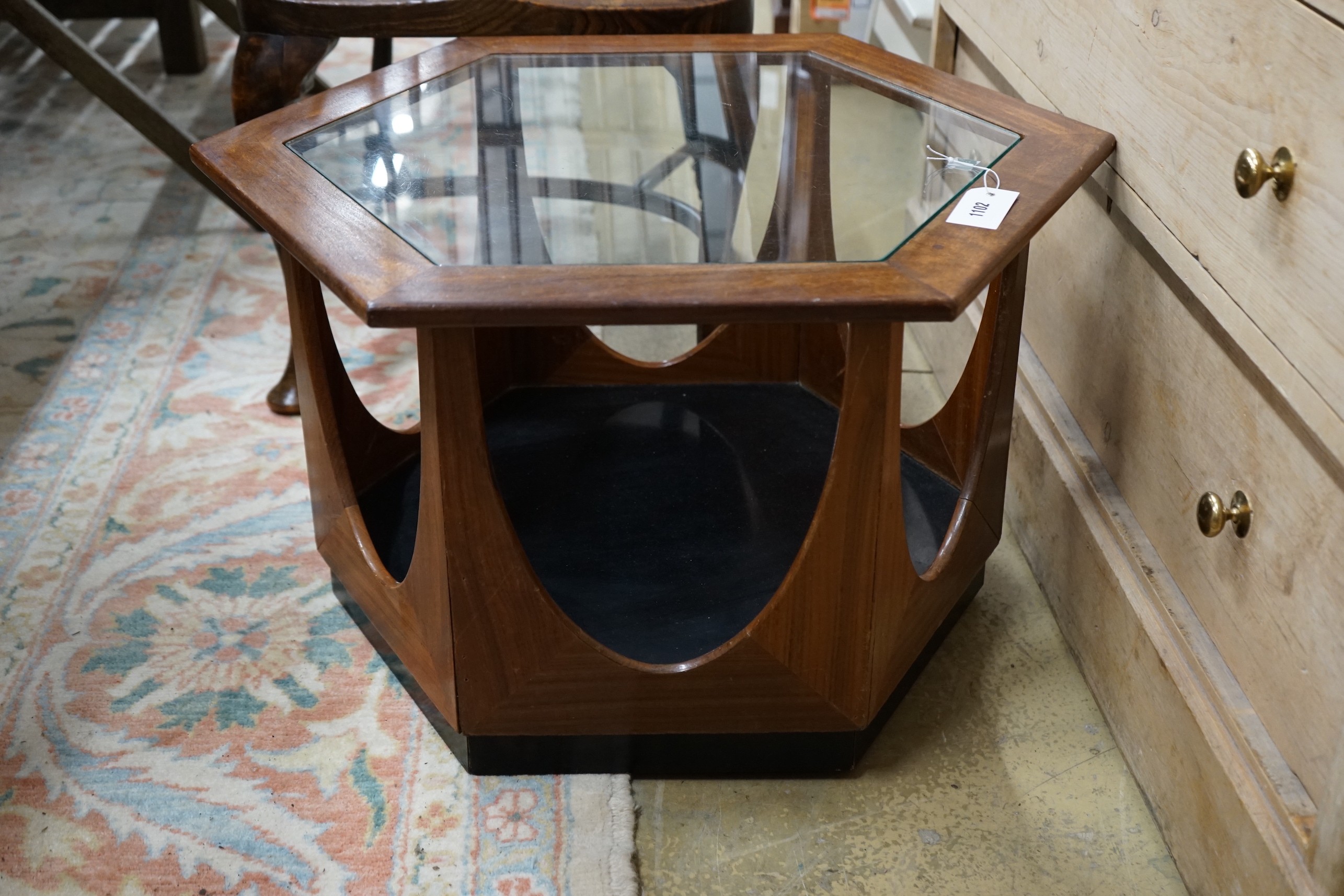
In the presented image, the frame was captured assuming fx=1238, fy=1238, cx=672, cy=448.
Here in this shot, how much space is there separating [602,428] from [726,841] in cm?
55

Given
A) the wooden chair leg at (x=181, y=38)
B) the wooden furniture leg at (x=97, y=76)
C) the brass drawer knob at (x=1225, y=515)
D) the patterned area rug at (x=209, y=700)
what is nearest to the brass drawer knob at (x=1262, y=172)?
the brass drawer knob at (x=1225, y=515)

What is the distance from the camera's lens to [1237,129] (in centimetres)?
97

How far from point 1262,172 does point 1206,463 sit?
28cm

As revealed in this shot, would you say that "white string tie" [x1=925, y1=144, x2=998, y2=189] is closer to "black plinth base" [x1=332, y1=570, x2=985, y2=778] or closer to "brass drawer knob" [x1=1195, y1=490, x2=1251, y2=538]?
"brass drawer knob" [x1=1195, y1=490, x2=1251, y2=538]

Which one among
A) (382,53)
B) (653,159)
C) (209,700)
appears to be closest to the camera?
(653,159)

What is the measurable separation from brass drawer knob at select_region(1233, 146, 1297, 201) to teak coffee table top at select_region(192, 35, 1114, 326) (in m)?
0.14

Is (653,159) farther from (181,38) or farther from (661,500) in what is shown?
(181,38)

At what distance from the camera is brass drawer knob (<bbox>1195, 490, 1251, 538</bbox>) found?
1006mm

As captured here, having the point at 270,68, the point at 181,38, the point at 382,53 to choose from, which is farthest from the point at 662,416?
the point at 181,38

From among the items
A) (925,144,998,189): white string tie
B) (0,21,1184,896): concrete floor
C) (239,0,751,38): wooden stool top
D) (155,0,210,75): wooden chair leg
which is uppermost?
(239,0,751,38): wooden stool top

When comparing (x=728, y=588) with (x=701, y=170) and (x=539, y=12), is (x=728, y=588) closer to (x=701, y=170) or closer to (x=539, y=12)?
(x=701, y=170)

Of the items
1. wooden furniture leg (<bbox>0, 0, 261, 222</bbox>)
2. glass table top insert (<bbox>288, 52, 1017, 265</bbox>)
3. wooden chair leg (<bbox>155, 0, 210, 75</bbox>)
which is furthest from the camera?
wooden chair leg (<bbox>155, 0, 210, 75</bbox>)

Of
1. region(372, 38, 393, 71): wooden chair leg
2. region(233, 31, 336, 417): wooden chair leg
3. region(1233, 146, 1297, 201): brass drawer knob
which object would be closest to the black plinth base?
region(1233, 146, 1297, 201): brass drawer knob

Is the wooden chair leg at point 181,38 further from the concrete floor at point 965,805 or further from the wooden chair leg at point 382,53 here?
the concrete floor at point 965,805
